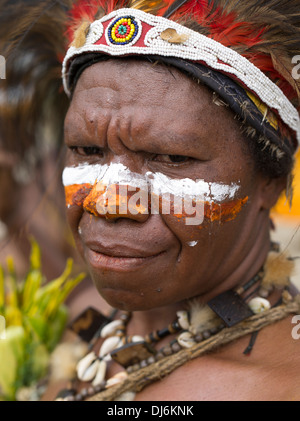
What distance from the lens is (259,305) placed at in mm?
1969

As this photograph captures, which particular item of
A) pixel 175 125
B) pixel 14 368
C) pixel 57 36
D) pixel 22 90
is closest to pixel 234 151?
pixel 175 125

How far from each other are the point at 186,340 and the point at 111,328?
528 mm

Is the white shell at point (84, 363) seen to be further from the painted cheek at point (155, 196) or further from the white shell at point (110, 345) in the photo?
the painted cheek at point (155, 196)

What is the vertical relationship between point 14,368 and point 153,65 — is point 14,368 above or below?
below

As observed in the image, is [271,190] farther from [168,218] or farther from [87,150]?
[87,150]

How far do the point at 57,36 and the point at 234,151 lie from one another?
3.98ft

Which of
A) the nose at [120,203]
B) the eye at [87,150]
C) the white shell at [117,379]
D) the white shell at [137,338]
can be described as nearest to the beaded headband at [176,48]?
the eye at [87,150]

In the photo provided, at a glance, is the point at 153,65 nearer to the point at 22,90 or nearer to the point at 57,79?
the point at 57,79

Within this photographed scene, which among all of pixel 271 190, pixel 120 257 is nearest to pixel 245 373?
pixel 120 257

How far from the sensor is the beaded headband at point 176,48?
1707 mm

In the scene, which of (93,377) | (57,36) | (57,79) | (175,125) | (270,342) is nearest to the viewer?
(175,125)

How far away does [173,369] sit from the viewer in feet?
6.40

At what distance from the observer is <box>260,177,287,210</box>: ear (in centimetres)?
199

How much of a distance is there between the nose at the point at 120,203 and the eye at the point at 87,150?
22 cm
